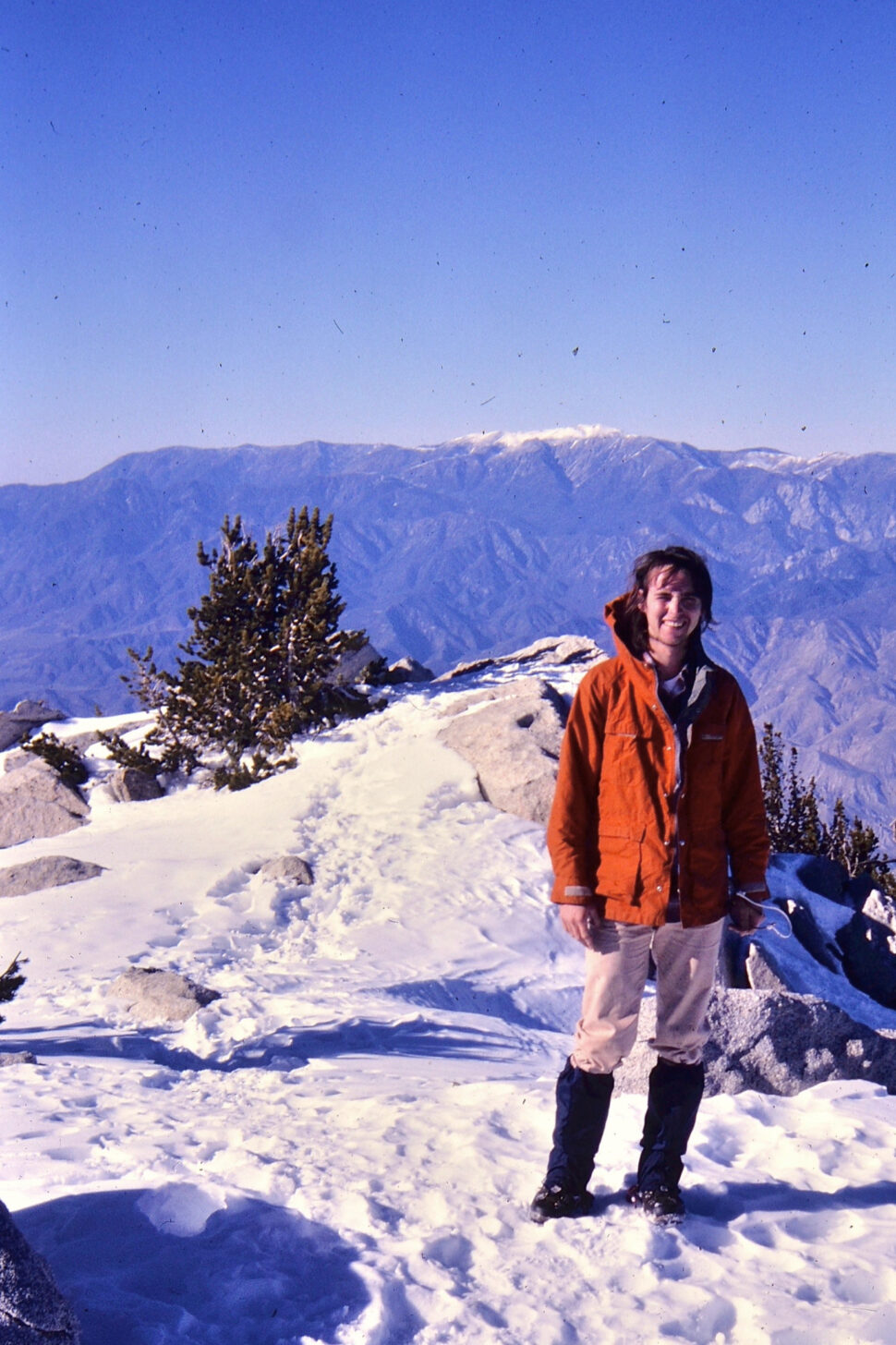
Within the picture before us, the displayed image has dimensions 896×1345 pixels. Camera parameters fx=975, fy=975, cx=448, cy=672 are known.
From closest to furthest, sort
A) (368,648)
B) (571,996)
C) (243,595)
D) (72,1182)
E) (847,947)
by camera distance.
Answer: (72,1182) → (571,996) → (847,947) → (243,595) → (368,648)

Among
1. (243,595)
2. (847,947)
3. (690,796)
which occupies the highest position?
(243,595)

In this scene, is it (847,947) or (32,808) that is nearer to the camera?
(847,947)

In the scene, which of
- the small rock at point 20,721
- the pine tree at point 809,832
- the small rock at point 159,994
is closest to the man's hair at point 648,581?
the small rock at point 159,994

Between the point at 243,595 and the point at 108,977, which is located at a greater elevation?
the point at 243,595

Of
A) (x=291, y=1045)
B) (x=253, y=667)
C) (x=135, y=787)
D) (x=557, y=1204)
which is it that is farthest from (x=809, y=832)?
(x=557, y=1204)

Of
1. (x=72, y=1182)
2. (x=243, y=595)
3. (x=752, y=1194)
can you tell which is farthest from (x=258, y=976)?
(x=243, y=595)

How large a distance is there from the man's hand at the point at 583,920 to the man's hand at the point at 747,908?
56 cm

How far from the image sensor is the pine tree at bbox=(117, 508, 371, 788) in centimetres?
1398

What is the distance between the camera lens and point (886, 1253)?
3.56 metres

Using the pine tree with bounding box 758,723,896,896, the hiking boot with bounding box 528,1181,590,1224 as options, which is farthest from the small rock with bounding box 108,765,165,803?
the hiking boot with bounding box 528,1181,590,1224

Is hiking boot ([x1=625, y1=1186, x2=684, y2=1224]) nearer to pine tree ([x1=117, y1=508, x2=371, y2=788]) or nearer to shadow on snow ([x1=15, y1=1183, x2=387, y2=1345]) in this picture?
shadow on snow ([x1=15, y1=1183, x2=387, y2=1345])

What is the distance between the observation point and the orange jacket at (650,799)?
3.52m

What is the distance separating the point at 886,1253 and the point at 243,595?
1295 cm

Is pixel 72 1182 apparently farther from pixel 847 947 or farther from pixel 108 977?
pixel 847 947
